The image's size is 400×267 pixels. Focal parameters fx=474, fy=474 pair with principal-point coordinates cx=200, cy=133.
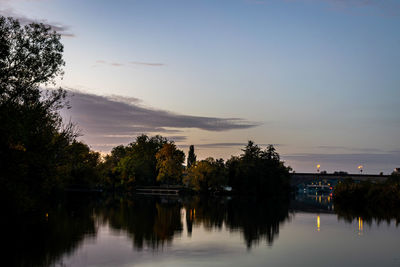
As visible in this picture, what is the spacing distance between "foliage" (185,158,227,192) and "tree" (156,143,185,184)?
9.09m

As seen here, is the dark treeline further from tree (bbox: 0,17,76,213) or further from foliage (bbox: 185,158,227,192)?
tree (bbox: 0,17,76,213)

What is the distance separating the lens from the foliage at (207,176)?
411 ft

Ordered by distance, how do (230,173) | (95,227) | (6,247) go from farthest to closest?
(230,173), (95,227), (6,247)

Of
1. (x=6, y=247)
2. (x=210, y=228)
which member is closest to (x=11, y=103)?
(x=6, y=247)

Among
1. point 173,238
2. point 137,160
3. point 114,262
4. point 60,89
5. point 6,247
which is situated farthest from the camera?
point 137,160

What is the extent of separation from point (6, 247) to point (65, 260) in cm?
524

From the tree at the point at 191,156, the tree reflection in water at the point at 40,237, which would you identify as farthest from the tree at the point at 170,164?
the tree reflection in water at the point at 40,237

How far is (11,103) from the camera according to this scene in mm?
29859

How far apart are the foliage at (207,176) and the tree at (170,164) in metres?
9.09

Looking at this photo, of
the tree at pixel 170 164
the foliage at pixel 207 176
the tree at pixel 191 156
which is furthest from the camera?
the tree at pixel 191 156

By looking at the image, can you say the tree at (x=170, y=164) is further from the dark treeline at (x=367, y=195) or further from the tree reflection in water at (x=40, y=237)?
the tree reflection in water at (x=40, y=237)

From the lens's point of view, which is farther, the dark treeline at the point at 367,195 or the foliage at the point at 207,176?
the foliage at the point at 207,176

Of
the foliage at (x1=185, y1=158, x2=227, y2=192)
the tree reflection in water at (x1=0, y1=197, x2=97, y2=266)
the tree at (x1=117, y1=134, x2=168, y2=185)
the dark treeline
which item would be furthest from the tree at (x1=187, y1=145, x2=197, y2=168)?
the tree reflection in water at (x1=0, y1=197, x2=97, y2=266)

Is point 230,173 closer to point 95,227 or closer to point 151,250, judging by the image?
point 95,227
